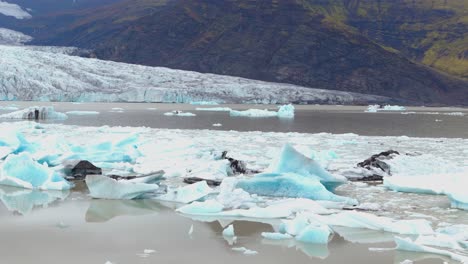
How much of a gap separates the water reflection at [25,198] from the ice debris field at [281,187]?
2 cm

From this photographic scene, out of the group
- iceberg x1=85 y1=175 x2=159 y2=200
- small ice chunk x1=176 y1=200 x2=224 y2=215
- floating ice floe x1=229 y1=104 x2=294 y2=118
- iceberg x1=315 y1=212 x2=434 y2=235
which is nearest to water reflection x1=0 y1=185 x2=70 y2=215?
iceberg x1=85 y1=175 x2=159 y2=200

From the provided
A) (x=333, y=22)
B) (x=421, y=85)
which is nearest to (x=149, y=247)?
(x=421, y=85)

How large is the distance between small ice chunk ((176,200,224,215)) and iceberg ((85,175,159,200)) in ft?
3.11

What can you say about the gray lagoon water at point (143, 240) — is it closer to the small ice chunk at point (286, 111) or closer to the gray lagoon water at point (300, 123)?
the gray lagoon water at point (300, 123)

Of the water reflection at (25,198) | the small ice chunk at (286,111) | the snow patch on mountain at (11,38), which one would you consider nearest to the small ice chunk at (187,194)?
the water reflection at (25,198)

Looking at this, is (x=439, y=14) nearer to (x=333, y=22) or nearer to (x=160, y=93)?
(x=333, y=22)

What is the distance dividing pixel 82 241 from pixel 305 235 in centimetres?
213

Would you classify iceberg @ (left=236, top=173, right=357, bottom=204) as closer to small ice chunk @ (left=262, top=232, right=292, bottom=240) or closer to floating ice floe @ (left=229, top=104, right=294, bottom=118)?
small ice chunk @ (left=262, top=232, right=292, bottom=240)

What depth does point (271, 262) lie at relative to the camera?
4598 millimetres

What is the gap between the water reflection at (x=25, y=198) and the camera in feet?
22.0

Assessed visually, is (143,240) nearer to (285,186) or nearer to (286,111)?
(285,186)

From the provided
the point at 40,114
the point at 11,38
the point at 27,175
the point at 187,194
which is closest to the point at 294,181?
the point at 187,194

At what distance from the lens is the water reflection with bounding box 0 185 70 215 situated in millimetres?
6697

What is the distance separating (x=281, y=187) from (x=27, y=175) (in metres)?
3.91
